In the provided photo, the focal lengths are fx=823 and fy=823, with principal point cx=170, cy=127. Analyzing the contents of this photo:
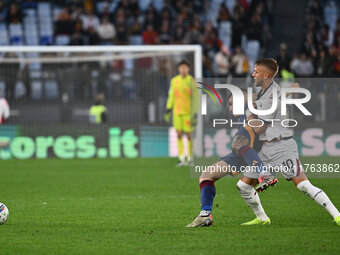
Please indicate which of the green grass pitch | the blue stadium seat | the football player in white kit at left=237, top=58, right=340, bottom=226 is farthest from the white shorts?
the blue stadium seat

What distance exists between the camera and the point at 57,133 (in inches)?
774

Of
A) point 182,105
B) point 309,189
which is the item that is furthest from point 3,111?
point 309,189

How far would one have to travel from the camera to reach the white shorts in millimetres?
8195

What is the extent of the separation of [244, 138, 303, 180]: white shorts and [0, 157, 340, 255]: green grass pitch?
1.89ft

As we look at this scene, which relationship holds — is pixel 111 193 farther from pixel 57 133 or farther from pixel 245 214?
pixel 57 133

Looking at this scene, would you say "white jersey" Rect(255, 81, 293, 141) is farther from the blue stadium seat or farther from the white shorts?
the blue stadium seat

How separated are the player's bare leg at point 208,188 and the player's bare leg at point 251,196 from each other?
24 centimetres

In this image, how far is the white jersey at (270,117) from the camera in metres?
8.23

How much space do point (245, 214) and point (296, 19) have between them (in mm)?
18068

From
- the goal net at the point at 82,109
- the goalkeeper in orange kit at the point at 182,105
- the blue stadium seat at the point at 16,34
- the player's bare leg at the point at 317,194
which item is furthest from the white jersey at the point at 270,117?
the blue stadium seat at the point at 16,34

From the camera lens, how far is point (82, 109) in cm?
1992

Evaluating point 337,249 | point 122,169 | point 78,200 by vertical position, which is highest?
point 337,249

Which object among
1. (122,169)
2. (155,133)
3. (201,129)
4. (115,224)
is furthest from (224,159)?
(155,133)

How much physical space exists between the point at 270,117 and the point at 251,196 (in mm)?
908
